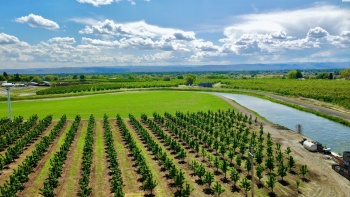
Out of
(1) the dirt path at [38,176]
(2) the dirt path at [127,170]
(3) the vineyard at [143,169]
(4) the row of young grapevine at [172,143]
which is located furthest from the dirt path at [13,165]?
(4) the row of young grapevine at [172,143]

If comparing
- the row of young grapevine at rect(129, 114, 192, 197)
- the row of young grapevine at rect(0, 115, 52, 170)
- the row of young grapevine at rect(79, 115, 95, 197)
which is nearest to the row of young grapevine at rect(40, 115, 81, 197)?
the row of young grapevine at rect(79, 115, 95, 197)

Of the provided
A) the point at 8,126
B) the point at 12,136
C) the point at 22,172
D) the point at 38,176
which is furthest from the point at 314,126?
the point at 8,126

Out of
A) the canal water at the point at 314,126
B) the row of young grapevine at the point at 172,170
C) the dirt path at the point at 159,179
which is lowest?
the canal water at the point at 314,126

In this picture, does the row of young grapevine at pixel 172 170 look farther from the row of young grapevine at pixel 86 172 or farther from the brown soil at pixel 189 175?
the row of young grapevine at pixel 86 172

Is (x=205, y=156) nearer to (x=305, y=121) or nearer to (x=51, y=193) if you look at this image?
(x=51, y=193)

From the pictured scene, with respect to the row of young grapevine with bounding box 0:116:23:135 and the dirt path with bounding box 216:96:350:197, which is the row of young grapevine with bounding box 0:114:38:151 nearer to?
the row of young grapevine with bounding box 0:116:23:135

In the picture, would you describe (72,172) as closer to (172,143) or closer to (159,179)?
(159,179)
